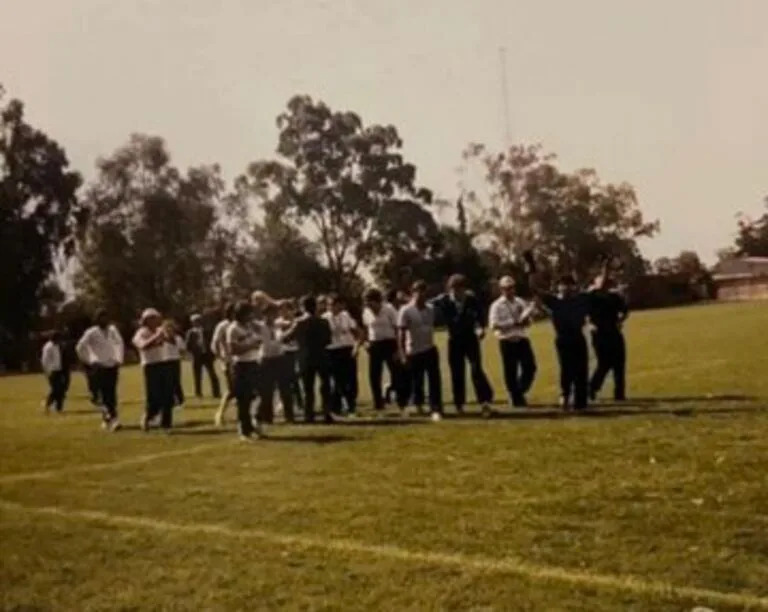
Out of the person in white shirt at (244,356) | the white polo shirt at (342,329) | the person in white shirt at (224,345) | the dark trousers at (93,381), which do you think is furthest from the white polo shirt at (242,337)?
the dark trousers at (93,381)

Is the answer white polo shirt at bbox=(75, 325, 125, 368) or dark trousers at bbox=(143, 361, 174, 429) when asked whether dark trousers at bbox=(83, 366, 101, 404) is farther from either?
dark trousers at bbox=(143, 361, 174, 429)

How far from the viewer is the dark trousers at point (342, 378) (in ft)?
58.7

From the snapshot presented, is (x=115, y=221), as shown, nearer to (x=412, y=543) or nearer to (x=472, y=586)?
(x=412, y=543)

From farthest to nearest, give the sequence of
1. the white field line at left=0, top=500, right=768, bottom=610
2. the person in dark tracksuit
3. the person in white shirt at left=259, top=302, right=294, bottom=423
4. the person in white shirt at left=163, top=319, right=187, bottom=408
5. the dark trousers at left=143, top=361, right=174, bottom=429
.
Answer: the dark trousers at left=143, top=361, right=174, bottom=429 → the person in white shirt at left=163, top=319, right=187, bottom=408 → the person in white shirt at left=259, top=302, right=294, bottom=423 → the person in dark tracksuit → the white field line at left=0, top=500, right=768, bottom=610

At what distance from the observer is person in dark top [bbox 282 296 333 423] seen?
651 inches

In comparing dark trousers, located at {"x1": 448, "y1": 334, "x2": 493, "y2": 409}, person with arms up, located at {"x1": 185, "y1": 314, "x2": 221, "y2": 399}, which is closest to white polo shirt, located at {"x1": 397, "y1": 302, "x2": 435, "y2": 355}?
dark trousers, located at {"x1": 448, "y1": 334, "x2": 493, "y2": 409}

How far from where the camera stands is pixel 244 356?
598 inches

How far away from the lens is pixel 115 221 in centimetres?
1562

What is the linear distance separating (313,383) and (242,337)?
2347 millimetres

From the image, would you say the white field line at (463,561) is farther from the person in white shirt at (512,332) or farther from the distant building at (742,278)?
the distant building at (742,278)

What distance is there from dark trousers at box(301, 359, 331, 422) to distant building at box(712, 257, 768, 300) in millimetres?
33295

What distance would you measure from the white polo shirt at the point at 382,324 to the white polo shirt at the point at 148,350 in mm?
2995

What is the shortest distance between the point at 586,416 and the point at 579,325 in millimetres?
1336

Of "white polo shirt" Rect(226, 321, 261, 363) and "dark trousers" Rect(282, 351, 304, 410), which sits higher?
"white polo shirt" Rect(226, 321, 261, 363)
